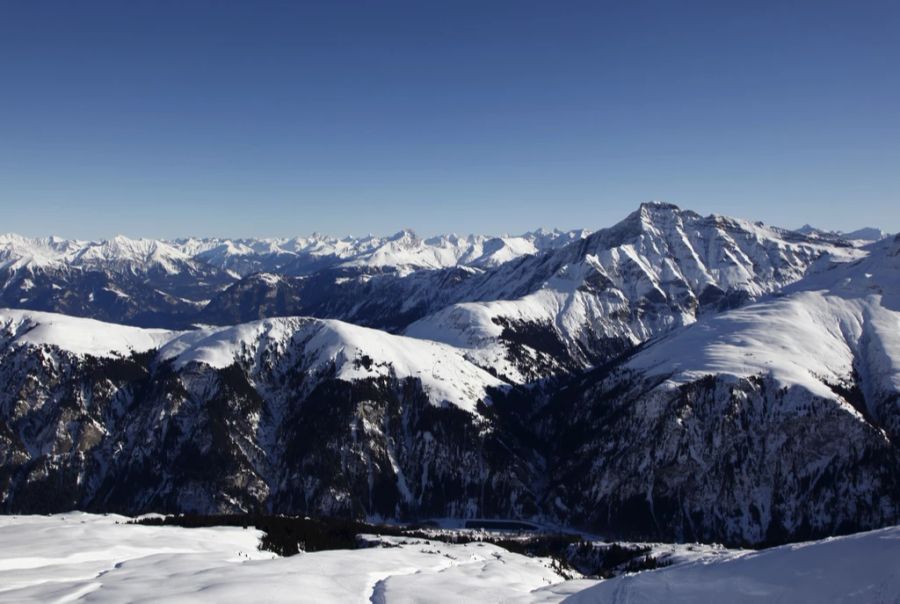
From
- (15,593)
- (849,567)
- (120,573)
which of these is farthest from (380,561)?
(849,567)

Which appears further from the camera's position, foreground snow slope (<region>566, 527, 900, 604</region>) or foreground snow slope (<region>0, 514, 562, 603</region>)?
foreground snow slope (<region>0, 514, 562, 603</region>)

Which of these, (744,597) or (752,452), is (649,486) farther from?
(744,597)

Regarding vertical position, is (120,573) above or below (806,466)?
above

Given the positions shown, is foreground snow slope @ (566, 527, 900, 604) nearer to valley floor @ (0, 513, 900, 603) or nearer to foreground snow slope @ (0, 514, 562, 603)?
valley floor @ (0, 513, 900, 603)

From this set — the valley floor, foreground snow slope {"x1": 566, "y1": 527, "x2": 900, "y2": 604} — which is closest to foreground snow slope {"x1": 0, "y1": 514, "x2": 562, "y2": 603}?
the valley floor

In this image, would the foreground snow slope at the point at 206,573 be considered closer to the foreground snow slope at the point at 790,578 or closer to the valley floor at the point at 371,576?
the valley floor at the point at 371,576

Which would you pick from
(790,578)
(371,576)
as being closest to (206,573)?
(371,576)
